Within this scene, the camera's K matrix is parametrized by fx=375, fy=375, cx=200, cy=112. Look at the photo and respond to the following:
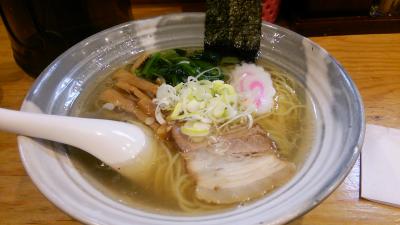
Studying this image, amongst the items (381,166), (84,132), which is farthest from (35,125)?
(381,166)

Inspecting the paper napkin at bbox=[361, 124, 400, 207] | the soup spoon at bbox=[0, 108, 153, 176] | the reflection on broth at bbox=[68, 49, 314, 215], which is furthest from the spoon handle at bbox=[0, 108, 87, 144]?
the paper napkin at bbox=[361, 124, 400, 207]

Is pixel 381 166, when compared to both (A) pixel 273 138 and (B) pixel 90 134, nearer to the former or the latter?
(A) pixel 273 138

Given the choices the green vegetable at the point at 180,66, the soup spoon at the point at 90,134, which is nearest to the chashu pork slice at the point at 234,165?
the soup spoon at the point at 90,134

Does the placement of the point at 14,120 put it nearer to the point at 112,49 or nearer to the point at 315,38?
the point at 112,49

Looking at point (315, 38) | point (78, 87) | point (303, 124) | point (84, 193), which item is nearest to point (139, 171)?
point (84, 193)

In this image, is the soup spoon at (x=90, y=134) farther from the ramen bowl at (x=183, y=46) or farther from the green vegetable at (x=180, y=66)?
the green vegetable at (x=180, y=66)

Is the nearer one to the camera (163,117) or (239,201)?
(239,201)
